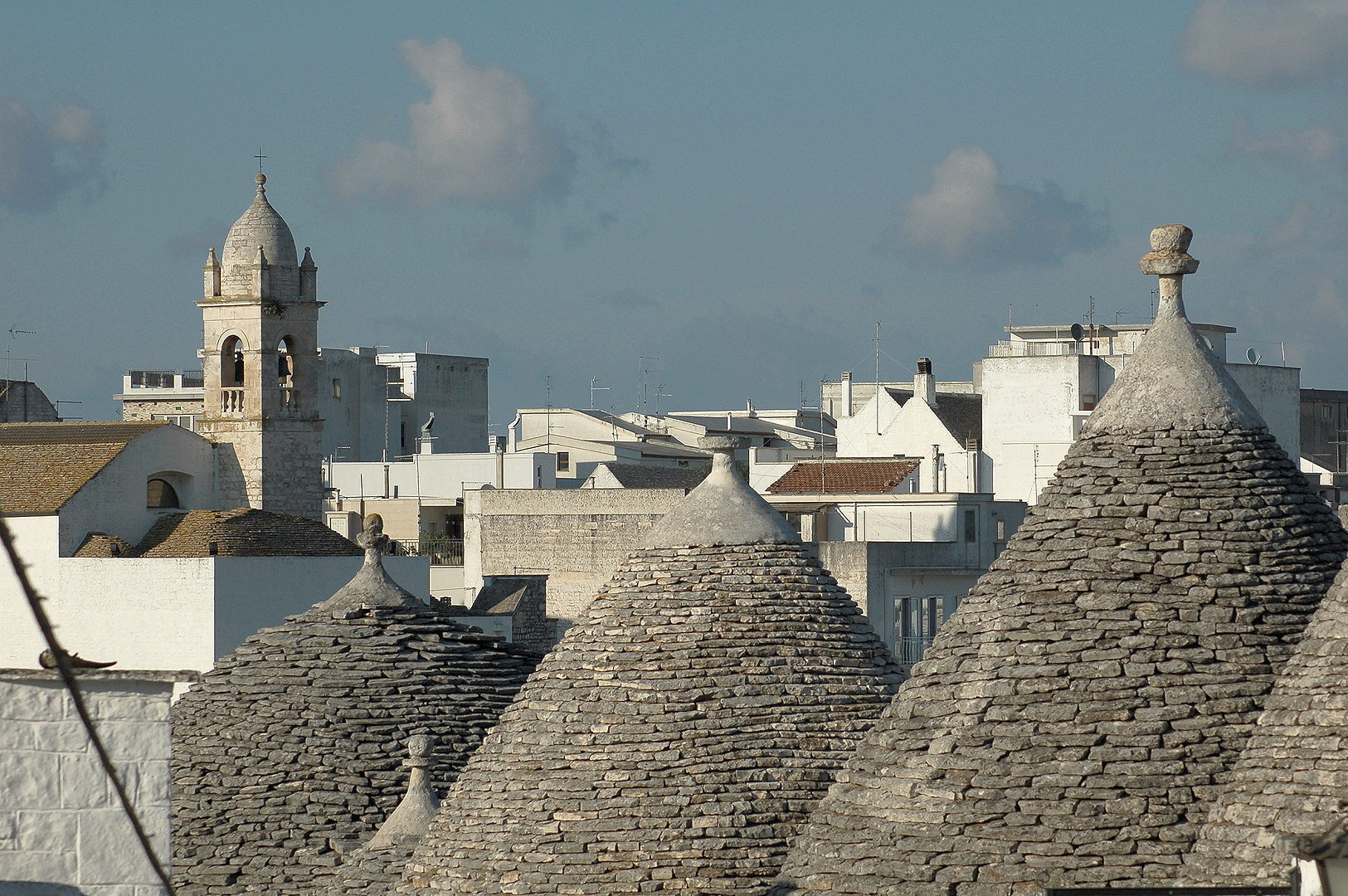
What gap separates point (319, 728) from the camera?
24.0 m

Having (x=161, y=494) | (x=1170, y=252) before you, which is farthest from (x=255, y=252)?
(x=1170, y=252)

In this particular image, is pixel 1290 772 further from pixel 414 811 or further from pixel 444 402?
pixel 444 402

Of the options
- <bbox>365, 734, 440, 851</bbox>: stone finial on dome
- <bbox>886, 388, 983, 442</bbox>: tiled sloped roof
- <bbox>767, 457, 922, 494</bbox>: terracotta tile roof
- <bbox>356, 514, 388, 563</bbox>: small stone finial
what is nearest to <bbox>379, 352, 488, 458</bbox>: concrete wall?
<bbox>886, 388, 983, 442</bbox>: tiled sloped roof

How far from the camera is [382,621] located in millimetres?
24750

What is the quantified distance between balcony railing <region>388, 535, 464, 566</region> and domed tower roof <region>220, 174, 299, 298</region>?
8.63 m

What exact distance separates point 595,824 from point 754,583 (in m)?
2.71

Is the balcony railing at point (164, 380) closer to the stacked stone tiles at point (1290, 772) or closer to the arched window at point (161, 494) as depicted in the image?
the arched window at point (161, 494)

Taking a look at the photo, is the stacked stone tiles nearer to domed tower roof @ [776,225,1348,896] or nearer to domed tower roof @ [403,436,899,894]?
domed tower roof @ [776,225,1348,896]

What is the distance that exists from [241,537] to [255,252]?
1232 centimetres

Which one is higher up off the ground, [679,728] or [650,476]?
[650,476]

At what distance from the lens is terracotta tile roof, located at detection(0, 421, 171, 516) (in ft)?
154

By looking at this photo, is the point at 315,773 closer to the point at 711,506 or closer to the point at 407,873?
the point at 407,873

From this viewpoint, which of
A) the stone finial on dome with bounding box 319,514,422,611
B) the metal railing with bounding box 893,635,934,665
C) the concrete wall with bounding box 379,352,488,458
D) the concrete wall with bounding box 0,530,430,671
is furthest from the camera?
the concrete wall with bounding box 379,352,488,458

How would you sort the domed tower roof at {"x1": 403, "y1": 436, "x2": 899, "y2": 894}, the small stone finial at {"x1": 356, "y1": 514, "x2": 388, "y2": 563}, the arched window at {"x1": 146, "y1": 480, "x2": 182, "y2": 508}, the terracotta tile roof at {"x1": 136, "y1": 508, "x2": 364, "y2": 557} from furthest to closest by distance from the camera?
1. the arched window at {"x1": 146, "y1": 480, "x2": 182, "y2": 508}
2. the terracotta tile roof at {"x1": 136, "y1": 508, "x2": 364, "y2": 557}
3. the small stone finial at {"x1": 356, "y1": 514, "x2": 388, "y2": 563}
4. the domed tower roof at {"x1": 403, "y1": 436, "x2": 899, "y2": 894}
